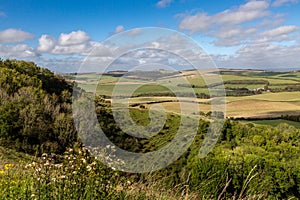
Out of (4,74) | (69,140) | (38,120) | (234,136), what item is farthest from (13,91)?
(234,136)

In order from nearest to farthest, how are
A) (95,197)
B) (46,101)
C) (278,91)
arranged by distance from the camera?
(95,197), (46,101), (278,91)

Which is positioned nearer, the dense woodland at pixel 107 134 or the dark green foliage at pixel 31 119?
the dense woodland at pixel 107 134

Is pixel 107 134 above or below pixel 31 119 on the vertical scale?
below

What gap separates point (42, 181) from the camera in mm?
4023

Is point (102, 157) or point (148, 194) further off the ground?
point (102, 157)

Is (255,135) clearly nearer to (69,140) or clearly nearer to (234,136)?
(234,136)

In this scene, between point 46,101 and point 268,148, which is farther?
Result: point 268,148

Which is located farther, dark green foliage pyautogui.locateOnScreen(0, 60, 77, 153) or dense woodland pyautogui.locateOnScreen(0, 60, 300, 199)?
dark green foliage pyautogui.locateOnScreen(0, 60, 77, 153)

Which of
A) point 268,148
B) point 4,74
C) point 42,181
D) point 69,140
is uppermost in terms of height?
point 4,74

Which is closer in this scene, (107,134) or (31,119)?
(31,119)

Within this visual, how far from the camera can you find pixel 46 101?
38219 mm

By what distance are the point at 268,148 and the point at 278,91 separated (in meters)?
67.2

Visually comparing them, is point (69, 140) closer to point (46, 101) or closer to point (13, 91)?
point (46, 101)

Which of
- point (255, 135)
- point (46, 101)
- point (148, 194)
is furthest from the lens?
point (255, 135)
